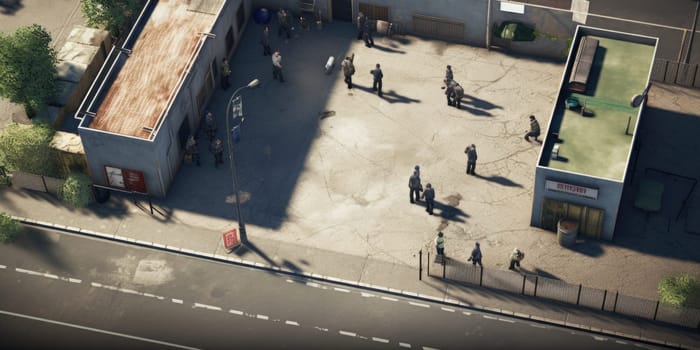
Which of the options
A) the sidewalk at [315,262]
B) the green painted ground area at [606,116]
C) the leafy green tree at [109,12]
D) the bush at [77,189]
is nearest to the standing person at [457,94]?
the green painted ground area at [606,116]

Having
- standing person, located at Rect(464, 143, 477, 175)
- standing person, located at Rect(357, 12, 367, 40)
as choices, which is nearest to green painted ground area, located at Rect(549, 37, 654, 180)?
standing person, located at Rect(464, 143, 477, 175)

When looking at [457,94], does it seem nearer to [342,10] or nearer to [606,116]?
[606,116]

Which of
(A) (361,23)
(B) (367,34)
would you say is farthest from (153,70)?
(B) (367,34)

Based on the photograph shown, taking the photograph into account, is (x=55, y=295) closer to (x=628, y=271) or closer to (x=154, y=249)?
(x=154, y=249)

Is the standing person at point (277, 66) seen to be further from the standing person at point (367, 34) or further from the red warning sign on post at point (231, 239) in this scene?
the red warning sign on post at point (231, 239)

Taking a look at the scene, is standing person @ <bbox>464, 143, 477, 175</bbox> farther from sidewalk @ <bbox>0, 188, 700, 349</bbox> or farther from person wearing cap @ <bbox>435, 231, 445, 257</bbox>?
sidewalk @ <bbox>0, 188, 700, 349</bbox>

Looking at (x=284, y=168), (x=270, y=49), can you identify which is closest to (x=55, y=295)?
(x=284, y=168)
